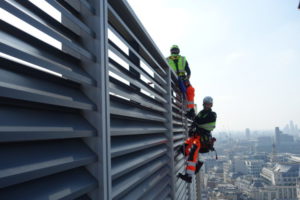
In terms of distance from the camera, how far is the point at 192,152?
555 cm

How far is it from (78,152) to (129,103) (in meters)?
1.23

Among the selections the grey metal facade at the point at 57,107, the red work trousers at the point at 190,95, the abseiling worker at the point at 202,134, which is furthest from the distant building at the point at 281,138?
the grey metal facade at the point at 57,107

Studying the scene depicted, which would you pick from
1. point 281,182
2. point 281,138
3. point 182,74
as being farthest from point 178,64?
point 281,138

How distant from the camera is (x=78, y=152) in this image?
4.99 ft

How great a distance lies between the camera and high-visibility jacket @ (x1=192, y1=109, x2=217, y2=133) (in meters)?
5.76

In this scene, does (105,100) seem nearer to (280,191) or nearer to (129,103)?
(129,103)

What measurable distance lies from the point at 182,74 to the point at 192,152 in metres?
2.15

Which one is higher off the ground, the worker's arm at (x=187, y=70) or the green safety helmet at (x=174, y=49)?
the green safety helmet at (x=174, y=49)

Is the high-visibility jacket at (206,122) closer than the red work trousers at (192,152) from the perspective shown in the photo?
No

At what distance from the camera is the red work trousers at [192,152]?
5430 millimetres

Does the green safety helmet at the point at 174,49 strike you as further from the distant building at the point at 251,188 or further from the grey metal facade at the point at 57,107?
the distant building at the point at 251,188

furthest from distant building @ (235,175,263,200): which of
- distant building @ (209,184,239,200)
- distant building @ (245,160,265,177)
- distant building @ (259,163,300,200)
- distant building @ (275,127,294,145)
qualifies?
distant building @ (275,127,294,145)

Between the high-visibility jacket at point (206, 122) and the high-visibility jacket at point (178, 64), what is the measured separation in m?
1.37

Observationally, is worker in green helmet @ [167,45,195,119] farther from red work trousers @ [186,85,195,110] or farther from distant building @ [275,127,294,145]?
distant building @ [275,127,294,145]
